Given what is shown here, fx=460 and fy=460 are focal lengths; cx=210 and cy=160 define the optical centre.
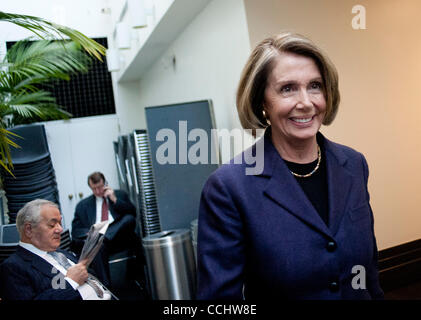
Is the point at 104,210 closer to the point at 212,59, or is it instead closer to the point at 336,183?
the point at 212,59

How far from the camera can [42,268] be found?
97.2 inches

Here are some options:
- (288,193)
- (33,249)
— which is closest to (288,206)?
(288,193)

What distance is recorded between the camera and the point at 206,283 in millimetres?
1147

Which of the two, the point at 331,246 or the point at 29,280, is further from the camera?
the point at 29,280

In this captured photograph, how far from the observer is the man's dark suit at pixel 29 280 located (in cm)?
236

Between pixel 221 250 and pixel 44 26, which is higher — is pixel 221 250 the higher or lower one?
the lower one

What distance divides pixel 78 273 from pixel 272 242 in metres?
1.71

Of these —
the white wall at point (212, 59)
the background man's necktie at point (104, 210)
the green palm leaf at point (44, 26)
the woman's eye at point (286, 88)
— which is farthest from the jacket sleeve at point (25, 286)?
the background man's necktie at point (104, 210)

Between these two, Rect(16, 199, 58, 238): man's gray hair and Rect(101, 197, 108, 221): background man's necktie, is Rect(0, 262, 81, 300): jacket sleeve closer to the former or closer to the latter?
Rect(16, 199, 58, 238): man's gray hair

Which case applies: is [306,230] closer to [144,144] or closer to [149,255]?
[149,255]

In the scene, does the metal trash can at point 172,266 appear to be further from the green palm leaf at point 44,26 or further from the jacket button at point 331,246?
the jacket button at point 331,246

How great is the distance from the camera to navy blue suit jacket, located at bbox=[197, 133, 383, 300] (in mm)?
1145

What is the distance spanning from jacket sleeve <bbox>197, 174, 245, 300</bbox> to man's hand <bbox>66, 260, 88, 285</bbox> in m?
1.57
